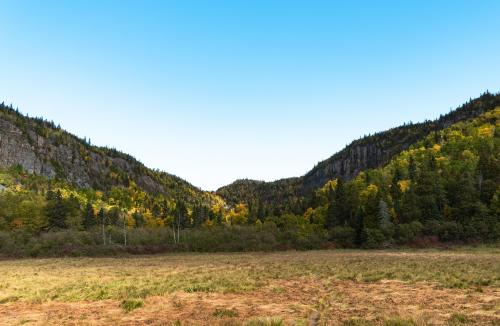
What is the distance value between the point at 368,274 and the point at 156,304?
667 inches

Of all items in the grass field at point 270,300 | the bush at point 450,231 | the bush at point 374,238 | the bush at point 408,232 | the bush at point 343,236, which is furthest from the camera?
the bush at point 343,236

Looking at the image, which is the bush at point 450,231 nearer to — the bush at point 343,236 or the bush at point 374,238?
the bush at point 374,238

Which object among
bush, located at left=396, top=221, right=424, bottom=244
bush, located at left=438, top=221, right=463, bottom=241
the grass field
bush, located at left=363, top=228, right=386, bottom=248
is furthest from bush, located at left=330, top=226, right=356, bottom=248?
the grass field

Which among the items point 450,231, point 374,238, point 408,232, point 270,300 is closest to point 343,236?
point 374,238

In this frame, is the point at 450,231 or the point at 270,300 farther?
the point at 450,231

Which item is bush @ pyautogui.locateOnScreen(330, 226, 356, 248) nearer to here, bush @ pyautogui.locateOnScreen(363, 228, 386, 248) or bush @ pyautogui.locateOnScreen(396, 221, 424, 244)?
bush @ pyautogui.locateOnScreen(363, 228, 386, 248)

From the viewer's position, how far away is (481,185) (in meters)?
85.1

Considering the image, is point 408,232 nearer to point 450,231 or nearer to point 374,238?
point 374,238

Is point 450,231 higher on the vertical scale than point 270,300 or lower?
lower

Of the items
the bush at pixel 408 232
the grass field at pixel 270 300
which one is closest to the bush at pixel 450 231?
the bush at pixel 408 232

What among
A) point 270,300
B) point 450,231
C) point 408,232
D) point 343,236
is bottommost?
point 343,236

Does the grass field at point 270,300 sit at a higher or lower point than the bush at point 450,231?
higher

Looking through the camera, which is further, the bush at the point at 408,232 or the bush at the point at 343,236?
the bush at the point at 343,236

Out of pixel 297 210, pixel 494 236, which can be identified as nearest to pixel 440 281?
pixel 494 236
